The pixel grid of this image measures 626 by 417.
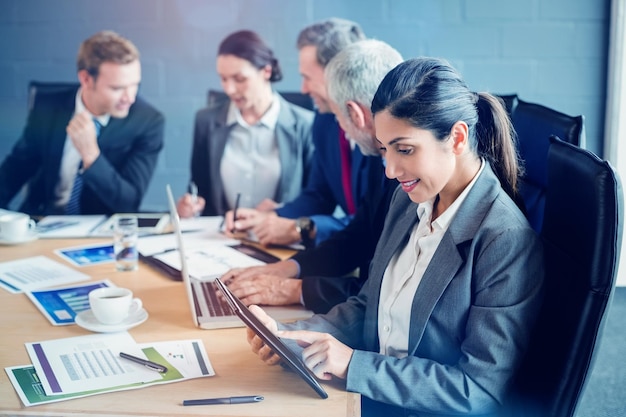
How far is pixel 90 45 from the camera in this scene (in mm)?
3223

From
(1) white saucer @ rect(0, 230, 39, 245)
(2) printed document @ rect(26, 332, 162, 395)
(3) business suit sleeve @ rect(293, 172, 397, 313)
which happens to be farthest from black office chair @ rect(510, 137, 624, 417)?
(1) white saucer @ rect(0, 230, 39, 245)

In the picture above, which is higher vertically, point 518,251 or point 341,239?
point 518,251

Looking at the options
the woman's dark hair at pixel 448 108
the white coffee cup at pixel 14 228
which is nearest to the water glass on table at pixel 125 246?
the white coffee cup at pixel 14 228

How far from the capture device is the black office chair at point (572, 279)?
3.54ft

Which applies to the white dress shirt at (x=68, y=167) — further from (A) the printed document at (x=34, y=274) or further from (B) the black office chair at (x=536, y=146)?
(B) the black office chair at (x=536, y=146)

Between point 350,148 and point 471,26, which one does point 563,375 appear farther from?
point 471,26

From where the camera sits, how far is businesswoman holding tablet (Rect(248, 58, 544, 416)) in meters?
1.17

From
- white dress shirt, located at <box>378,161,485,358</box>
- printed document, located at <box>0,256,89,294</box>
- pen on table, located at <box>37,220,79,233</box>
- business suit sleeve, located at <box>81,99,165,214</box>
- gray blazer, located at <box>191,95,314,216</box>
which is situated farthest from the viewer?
business suit sleeve, located at <box>81,99,165,214</box>

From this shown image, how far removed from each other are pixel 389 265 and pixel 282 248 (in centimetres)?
65

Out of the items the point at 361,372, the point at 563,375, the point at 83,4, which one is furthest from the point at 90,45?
the point at 563,375

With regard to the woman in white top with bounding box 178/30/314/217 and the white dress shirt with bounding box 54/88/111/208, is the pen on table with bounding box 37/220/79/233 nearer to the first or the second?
the woman in white top with bounding box 178/30/314/217

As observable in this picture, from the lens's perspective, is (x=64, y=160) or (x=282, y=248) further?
(x=64, y=160)

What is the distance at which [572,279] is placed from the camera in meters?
1.15

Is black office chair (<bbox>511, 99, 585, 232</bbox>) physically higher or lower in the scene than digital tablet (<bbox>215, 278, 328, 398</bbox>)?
higher
